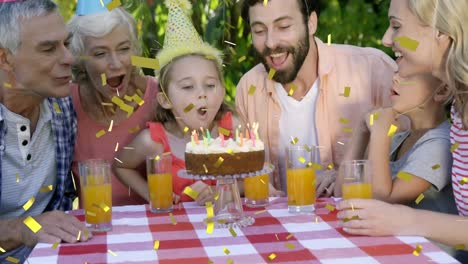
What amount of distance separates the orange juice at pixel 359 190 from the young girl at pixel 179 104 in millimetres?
865

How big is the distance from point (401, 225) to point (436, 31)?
720 millimetres

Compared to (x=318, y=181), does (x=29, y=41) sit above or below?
above

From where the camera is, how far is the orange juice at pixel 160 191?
2725 millimetres

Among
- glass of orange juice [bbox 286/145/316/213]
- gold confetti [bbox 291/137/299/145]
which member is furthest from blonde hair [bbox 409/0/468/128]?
gold confetti [bbox 291/137/299/145]

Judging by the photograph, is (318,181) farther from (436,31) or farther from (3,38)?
(3,38)

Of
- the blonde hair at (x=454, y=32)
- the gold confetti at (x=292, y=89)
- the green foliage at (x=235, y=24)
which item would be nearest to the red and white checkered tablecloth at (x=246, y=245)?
the blonde hair at (x=454, y=32)

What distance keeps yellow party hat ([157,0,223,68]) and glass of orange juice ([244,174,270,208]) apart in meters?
0.79

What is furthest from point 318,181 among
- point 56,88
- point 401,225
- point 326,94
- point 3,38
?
point 3,38

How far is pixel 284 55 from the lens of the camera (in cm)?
361

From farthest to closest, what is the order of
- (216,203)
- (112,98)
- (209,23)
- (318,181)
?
(209,23) → (112,98) → (318,181) → (216,203)

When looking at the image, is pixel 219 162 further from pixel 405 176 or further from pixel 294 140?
pixel 294 140

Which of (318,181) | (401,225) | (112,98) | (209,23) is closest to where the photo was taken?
(401,225)

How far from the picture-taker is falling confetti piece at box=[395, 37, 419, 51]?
2627 mm

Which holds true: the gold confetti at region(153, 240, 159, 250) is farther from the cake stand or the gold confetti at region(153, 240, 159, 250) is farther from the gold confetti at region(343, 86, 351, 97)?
the gold confetti at region(343, 86, 351, 97)
